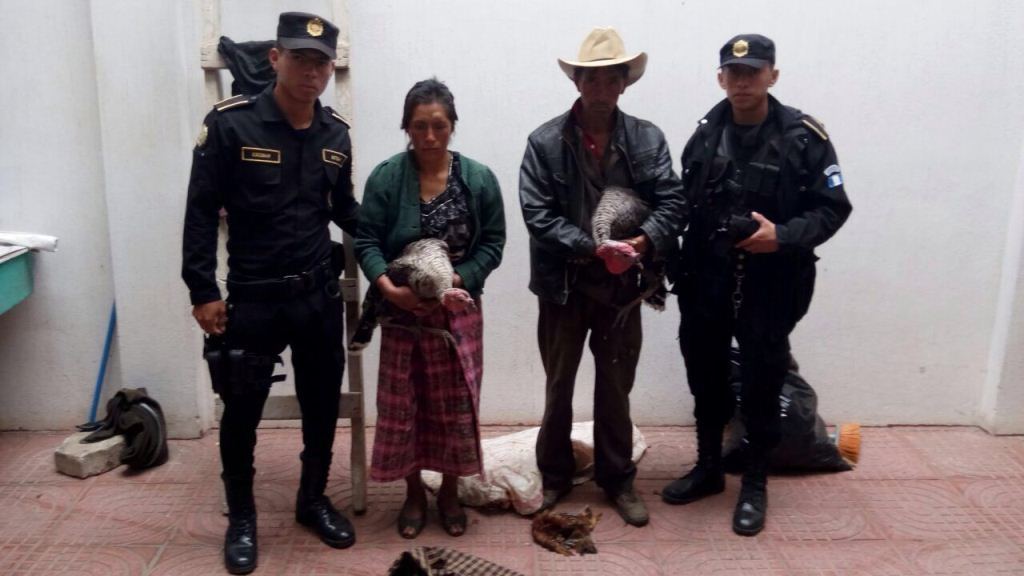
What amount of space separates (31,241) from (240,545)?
200 centimetres

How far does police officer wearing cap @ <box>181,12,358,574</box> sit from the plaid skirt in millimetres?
252

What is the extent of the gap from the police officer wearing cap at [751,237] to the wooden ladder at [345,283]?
140cm

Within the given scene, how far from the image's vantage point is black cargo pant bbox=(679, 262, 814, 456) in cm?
357

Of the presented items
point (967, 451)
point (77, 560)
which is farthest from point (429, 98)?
point (967, 451)

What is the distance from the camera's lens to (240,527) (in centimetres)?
342

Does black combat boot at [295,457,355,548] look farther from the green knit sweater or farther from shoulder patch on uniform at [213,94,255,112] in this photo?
shoulder patch on uniform at [213,94,255,112]

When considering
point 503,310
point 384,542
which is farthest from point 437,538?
point 503,310

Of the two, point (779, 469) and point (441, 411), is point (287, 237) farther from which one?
point (779, 469)

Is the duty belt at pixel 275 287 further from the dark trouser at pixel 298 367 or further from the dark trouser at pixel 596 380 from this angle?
the dark trouser at pixel 596 380

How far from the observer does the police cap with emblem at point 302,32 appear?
3082 mm

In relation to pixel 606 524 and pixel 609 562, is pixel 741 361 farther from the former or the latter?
pixel 609 562

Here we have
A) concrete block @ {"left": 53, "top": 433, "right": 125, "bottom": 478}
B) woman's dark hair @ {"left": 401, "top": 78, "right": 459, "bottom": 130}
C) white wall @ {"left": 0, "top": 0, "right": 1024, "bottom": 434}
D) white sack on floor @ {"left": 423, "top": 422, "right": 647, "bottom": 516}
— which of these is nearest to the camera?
woman's dark hair @ {"left": 401, "top": 78, "right": 459, "bottom": 130}

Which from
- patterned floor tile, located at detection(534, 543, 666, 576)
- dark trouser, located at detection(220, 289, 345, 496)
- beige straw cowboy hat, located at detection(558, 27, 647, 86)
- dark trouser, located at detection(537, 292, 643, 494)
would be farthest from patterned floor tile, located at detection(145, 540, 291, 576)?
beige straw cowboy hat, located at detection(558, 27, 647, 86)

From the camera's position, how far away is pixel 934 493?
3.99 meters
